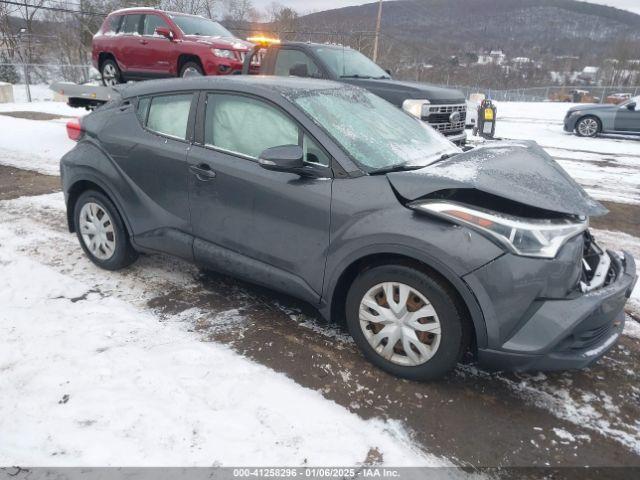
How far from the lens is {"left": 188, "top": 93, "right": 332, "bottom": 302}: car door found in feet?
9.30

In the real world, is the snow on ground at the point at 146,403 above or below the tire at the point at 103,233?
below

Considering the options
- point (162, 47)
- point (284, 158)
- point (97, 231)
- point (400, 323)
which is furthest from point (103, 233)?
point (162, 47)

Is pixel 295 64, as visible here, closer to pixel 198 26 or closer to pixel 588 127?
pixel 198 26

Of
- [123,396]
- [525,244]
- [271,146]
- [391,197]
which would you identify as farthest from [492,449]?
[271,146]

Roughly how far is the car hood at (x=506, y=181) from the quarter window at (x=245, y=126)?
0.80 m

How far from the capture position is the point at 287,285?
303cm

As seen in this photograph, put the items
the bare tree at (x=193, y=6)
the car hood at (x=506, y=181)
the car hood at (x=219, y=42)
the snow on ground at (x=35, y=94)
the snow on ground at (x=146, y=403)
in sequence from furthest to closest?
the bare tree at (x=193, y=6) → the snow on ground at (x=35, y=94) → the car hood at (x=219, y=42) → the car hood at (x=506, y=181) → the snow on ground at (x=146, y=403)

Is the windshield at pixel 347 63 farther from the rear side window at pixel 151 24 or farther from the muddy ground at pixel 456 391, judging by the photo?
the muddy ground at pixel 456 391

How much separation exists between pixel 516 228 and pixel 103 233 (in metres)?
3.27

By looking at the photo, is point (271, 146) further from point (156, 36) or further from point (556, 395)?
point (156, 36)

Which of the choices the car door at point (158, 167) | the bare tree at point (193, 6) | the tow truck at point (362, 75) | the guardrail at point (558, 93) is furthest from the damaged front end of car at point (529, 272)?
the bare tree at point (193, 6)

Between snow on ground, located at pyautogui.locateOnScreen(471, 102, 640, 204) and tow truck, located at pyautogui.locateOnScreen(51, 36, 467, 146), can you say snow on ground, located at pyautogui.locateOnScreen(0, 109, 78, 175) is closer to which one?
tow truck, located at pyautogui.locateOnScreen(51, 36, 467, 146)

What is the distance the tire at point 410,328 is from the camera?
2477mm

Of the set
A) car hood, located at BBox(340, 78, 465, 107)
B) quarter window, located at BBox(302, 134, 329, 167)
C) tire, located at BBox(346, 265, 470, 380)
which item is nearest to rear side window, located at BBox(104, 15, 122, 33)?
car hood, located at BBox(340, 78, 465, 107)
